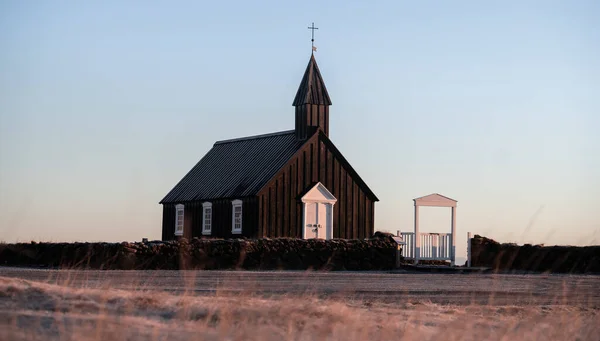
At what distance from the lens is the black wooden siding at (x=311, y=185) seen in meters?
46.8

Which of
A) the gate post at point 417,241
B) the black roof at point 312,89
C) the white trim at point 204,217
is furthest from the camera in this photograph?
the white trim at point 204,217

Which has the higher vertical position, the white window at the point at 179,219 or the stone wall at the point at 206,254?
the white window at the point at 179,219

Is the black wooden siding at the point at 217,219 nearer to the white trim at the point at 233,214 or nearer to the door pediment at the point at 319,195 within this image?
the white trim at the point at 233,214

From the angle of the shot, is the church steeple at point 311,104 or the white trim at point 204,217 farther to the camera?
the white trim at point 204,217

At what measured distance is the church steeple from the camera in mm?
49125

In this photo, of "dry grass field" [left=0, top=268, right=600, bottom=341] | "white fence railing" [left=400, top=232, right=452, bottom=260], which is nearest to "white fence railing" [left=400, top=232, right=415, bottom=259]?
"white fence railing" [left=400, top=232, right=452, bottom=260]

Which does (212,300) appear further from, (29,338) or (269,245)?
(269,245)

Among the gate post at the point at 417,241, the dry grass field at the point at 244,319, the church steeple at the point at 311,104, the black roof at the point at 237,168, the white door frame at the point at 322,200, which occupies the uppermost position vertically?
the church steeple at the point at 311,104

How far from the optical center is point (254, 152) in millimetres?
51812

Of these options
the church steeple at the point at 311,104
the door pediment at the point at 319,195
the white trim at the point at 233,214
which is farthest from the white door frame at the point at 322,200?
the white trim at the point at 233,214

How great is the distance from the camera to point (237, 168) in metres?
51.3

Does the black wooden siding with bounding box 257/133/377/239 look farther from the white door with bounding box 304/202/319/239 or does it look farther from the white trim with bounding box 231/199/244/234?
the white trim with bounding box 231/199/244/234

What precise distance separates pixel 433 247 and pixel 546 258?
723 centimetres

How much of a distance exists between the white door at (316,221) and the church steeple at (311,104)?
11.4 feet
